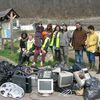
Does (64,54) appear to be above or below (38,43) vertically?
below

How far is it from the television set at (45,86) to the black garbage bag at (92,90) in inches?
37.4

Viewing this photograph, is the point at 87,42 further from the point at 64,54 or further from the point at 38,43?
the point at 38,43

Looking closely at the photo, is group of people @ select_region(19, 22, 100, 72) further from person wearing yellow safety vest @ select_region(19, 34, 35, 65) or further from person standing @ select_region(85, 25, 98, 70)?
person standing @ select_region(85, 25, 98, 70)

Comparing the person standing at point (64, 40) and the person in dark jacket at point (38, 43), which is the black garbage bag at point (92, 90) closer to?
the person standing at point (64, 40)

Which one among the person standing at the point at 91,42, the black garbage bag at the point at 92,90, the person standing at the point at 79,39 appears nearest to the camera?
the black garbage bag at the point at 92,90

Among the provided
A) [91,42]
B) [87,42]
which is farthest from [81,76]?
[87,42]

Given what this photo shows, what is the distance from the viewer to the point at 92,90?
34.2 ft

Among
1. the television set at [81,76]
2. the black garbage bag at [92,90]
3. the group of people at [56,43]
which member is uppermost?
the group of people at [56,43]

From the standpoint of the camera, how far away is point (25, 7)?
9431 cm

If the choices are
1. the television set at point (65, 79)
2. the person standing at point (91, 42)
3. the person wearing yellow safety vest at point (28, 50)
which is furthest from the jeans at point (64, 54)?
the television set at point (65, 79)

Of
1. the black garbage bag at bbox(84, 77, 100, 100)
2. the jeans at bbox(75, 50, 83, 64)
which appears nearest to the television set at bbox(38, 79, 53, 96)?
the black garbage bag at bbox(84, 77, 100, 100)

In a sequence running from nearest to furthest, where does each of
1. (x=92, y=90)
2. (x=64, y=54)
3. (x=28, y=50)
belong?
(x=92, y=90), (x=64, y=54), (x=28, y=50)

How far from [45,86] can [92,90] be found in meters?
1.31

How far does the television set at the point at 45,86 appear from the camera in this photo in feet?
35.8
